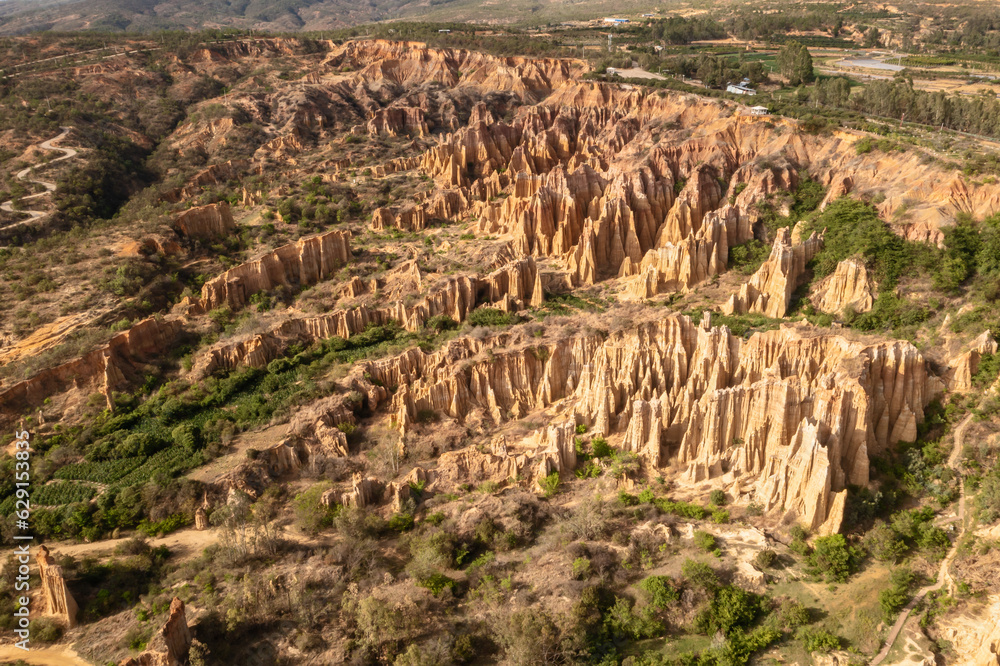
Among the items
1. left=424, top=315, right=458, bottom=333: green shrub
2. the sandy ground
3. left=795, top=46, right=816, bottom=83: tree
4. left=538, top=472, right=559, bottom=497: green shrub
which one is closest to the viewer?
left=538, top=472, right=559, bottom=497: green shrub

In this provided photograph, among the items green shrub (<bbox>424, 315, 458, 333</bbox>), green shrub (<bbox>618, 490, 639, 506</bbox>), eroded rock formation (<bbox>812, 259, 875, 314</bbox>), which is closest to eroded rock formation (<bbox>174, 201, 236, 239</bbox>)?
green shrub (<bbox>424, 315, 458, 333</bbox>)

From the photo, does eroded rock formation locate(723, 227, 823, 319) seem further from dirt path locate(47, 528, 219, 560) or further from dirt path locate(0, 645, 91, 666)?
dirt path locate(0, 645, 91, 666)

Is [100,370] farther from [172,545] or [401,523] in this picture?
[401,523]

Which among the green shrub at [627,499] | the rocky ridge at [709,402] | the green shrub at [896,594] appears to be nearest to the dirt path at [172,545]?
the rocky ridge at [709,402]

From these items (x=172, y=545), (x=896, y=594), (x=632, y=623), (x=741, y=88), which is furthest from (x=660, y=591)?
(x=741, y=88)

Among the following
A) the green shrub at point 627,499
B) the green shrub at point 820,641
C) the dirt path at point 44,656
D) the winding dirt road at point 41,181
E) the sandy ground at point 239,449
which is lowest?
the green shrub at point 820,641

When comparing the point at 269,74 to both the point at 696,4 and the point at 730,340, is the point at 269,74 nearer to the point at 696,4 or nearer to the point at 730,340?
the point at 730,340

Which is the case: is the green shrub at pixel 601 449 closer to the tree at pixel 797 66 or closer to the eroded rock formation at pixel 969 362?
the eroded rock formation at pixel 969 362

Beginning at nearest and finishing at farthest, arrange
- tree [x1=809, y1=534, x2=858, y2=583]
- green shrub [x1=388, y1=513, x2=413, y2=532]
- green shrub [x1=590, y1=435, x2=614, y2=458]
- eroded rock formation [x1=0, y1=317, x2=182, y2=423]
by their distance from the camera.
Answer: tree [x1=809, y1=534, x2=858, y2=583]
green shrub [x1=388, y1=513, x2=413, y2=532]
green shrub [x1=590, y1=435, x2=614, y2=458]
eroded rock formation [x1=0, y1=317, x2=182, y2=423]
